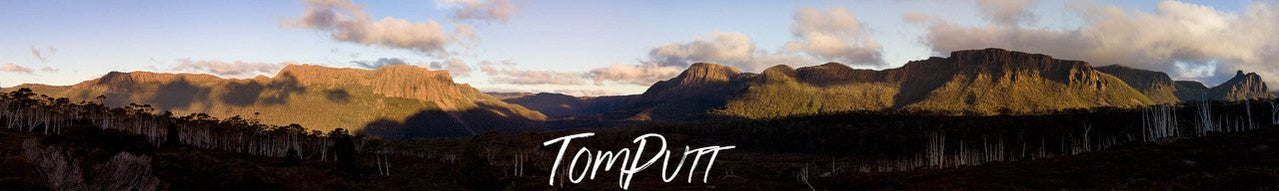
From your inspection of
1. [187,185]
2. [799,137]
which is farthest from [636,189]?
[799,137]

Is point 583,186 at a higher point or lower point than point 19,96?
lower

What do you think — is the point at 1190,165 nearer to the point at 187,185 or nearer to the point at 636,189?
the point at 636,189

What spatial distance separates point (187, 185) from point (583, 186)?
38733 mm

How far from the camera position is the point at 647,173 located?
94938 millimetres

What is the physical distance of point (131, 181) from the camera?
2011cm

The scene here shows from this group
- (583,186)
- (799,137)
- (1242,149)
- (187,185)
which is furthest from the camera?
(799,137)

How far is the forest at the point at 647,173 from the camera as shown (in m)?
34.6

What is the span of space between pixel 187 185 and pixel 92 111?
328ft

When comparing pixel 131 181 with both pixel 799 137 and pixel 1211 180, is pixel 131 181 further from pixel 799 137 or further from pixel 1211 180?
pixel 799 137

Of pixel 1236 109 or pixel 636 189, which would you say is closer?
pixel 636 189

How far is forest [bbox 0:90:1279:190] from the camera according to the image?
113 ft

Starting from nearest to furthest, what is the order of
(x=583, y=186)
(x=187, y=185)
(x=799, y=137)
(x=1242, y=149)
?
(x=187, y=185), (x=1242, y=149), (x=583, y=186), (x=799, y=137)

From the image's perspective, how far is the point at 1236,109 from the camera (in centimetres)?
14300

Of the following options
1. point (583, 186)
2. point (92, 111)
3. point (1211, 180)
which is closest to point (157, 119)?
point (92, 111)
